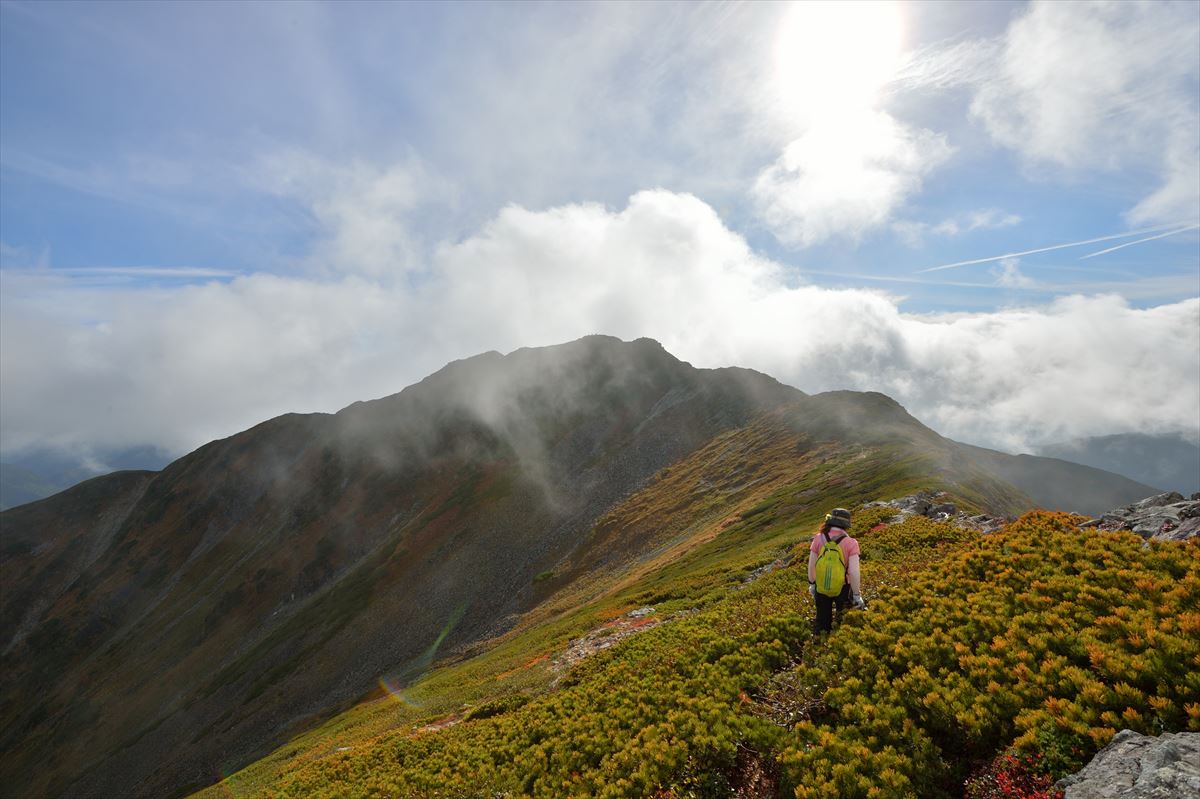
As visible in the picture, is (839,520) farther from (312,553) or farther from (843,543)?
(312,553)

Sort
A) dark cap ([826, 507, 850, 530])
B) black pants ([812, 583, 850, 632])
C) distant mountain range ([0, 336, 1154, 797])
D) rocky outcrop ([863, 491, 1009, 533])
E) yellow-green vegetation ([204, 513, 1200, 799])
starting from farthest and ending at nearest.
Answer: distant mountain range ([0, 336, 1154, 797])
rocky outcrop ([863, 491, 1009, 533])
black pants ([812, 583, 850, 632])
dark cap ([826, 507, 850, 530])
yellow-green vegetation ([204, 513, 1200, 799])

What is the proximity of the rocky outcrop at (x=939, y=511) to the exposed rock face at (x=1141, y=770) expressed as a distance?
2329cm

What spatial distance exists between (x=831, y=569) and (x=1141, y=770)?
30.2 ft

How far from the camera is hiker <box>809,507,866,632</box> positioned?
17078 millimetres

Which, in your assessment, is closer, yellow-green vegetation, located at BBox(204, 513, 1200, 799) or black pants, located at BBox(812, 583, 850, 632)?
yellow-green vegetation, located at BBox(204, 513, 1200, 799)

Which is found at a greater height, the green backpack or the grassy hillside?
the green backpack

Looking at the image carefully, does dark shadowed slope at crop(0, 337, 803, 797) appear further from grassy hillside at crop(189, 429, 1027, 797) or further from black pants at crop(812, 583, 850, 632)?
black pants at crop(812, 583, 850, 632)

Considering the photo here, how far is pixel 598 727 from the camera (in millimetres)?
17234

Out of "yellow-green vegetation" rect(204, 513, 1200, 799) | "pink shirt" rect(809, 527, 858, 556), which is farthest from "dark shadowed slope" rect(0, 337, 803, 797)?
"pink shirt" rect(809, 527, 858, 556)

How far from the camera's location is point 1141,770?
26.6 ft

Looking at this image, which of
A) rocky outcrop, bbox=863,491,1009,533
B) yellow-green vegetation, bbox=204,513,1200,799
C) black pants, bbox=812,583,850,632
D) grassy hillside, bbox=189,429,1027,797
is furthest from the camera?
grassy hillside, bbox=189,429,1027,797

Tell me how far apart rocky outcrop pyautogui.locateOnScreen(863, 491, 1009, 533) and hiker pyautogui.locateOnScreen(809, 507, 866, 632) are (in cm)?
1694

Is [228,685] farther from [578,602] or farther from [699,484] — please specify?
[699,484]

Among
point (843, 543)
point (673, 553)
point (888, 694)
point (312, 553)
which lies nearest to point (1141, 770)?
point (888, 694)
